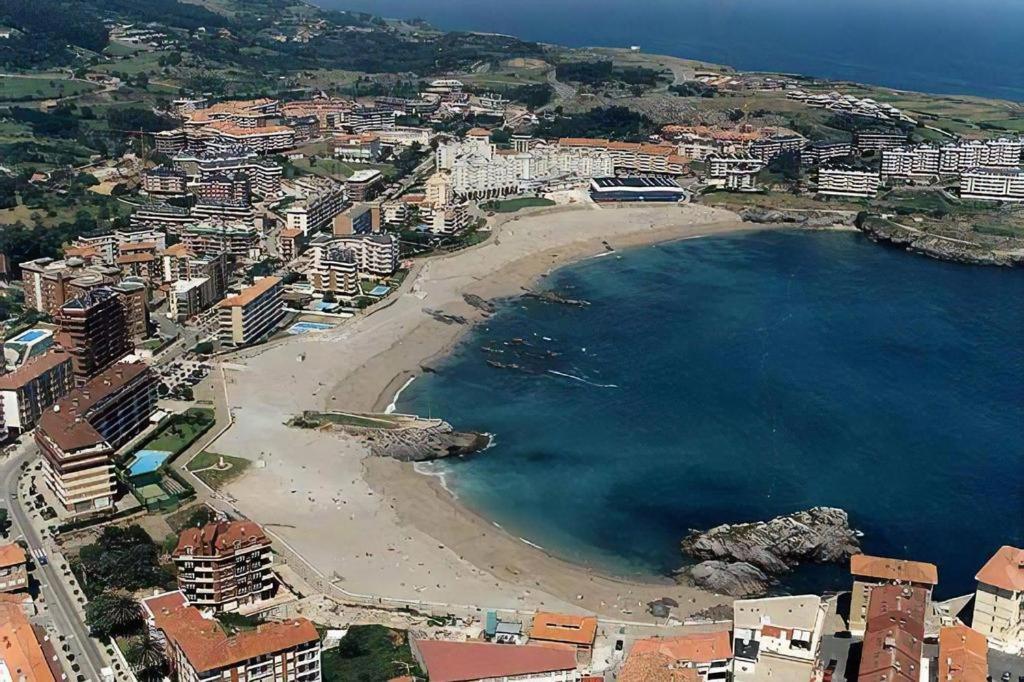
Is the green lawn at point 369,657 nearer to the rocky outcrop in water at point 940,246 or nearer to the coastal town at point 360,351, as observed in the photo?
the coastal town at point 360,351

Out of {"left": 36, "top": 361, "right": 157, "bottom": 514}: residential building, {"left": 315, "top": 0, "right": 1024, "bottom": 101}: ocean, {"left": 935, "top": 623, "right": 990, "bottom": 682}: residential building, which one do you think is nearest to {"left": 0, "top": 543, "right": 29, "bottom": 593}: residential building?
{"left": 36, "top": 361, "right": 157, "bottom": 514}: residential building

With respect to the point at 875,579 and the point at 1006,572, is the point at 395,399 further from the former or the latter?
the point at 1006,572

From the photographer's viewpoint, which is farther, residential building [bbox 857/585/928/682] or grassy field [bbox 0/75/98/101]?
grassy field [bbox 0/75/98/101]

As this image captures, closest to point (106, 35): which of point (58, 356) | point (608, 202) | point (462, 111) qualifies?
point (462, 111)

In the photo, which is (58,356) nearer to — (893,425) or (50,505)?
(50,505)

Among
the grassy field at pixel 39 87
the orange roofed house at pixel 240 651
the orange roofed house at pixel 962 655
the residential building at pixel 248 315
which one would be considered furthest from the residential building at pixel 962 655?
the grassy field at pixel 39 87

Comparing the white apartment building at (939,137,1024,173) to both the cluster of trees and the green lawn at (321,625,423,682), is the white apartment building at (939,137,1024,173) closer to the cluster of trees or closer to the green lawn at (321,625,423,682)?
the cluster of trees

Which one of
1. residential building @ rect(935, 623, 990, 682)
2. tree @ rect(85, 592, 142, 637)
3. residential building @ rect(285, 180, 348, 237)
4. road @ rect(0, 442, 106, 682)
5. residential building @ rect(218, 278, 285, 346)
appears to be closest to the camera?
residential building @ rect(935, 623, 990, 682)
